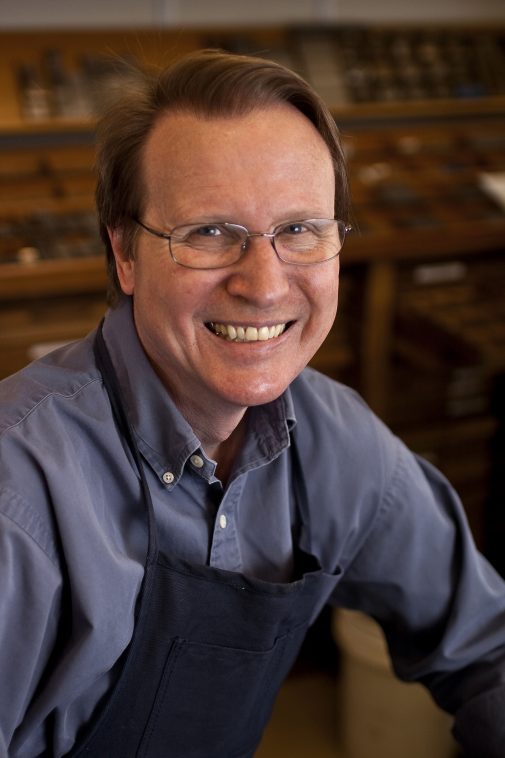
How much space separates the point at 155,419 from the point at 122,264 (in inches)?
8.5

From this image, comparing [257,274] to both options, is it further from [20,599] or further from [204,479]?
[20,599]

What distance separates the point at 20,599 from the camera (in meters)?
1.05

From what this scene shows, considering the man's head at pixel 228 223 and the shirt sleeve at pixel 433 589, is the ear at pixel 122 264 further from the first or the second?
the shirt sleeve at pixel 433 589

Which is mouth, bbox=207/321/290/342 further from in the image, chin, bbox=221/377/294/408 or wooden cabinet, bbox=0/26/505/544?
wooden cabinet, bbox=0/26/505/544

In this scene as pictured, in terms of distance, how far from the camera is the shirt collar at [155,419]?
121cm

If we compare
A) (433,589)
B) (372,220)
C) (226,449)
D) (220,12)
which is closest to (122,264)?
(226,449)

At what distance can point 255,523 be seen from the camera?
4.36 feet

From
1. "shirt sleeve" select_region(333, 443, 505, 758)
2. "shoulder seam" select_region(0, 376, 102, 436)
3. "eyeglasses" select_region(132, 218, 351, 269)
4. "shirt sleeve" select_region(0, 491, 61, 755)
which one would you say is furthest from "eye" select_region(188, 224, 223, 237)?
"shirt sleeve" select_region(333, 443, 505, 758)

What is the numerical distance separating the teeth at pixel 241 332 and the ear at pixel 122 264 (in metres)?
0.15

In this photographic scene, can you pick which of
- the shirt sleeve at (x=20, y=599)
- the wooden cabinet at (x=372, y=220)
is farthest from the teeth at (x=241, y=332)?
the wooden cabinet at (x=372, y=220)

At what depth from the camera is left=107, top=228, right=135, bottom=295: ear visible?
1260 mm

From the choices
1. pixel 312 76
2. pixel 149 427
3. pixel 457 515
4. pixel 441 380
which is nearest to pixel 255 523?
pixel 149 427

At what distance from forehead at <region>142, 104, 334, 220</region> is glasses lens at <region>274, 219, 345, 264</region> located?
0.04m

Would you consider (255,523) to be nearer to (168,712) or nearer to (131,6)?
(168,712)
